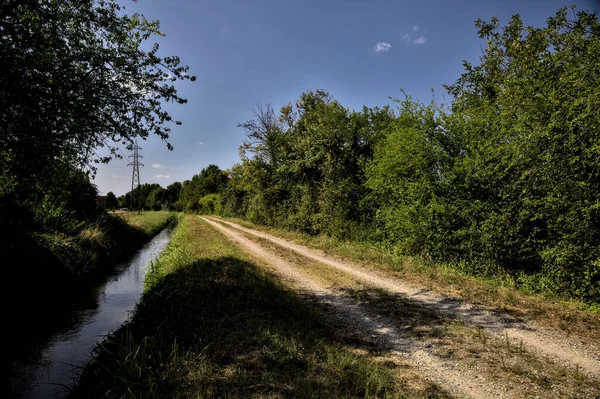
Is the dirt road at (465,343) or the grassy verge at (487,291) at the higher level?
the grassy verge at (487,291)

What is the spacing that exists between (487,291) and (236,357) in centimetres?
649

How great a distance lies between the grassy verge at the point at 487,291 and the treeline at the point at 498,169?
26.4 inches

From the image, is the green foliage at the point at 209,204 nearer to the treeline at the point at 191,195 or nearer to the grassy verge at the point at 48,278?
the treeline at the point at 191,195

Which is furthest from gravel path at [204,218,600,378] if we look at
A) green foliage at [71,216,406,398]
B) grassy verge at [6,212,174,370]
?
grassy verge at [6,212,174,370]

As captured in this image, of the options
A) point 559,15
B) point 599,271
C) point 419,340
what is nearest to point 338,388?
point 419,340

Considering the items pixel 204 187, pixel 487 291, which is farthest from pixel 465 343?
pixel 204 187

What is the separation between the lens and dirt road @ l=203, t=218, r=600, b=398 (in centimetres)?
375

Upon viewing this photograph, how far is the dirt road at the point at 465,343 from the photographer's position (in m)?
3.75

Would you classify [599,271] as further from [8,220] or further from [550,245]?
[8,220]

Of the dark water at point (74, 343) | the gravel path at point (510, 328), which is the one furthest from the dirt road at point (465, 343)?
the dark water at point (74, 343)

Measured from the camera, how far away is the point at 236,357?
170 inches

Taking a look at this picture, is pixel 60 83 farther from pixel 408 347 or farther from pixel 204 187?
pixel 204 187

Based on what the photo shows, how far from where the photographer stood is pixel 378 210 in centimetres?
1280

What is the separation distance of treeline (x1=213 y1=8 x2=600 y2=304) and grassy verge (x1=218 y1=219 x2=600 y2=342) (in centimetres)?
67
